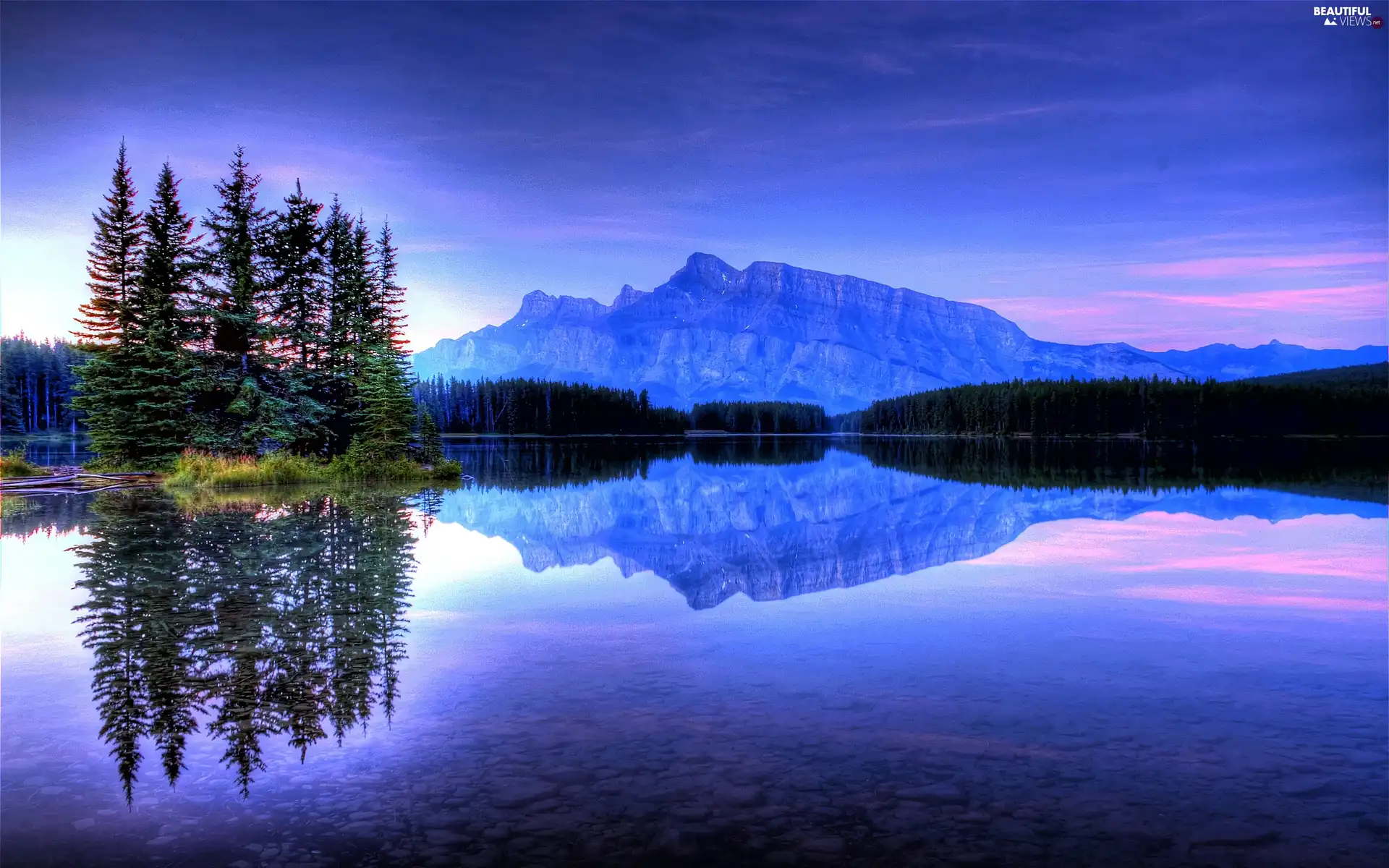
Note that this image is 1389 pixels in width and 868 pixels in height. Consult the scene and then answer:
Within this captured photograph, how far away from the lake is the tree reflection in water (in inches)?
2.6

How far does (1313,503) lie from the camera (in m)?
33.1

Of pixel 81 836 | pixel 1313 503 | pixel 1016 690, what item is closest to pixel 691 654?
pixel 1016 690

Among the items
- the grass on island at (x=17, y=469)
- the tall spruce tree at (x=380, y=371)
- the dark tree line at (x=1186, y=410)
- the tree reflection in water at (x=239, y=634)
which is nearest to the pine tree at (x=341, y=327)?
the tall spruce tree at (x=380, y=371)

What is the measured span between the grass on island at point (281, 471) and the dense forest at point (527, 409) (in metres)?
130

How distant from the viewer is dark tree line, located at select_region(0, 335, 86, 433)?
4973 inches

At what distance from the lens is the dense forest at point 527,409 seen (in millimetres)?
177875

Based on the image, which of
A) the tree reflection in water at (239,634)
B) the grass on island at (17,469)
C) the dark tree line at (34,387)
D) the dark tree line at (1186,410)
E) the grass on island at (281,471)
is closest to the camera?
the tree reflection in water at (239,634)

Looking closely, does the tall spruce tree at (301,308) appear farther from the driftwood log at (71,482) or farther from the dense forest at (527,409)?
the dense forest at (527,409)

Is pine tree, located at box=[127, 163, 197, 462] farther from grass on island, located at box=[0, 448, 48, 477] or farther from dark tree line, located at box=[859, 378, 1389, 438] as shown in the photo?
dark tree line, located at box=[859, 378, 1389, 438]

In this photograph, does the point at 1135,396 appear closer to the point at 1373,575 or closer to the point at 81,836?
the point at 1373,575

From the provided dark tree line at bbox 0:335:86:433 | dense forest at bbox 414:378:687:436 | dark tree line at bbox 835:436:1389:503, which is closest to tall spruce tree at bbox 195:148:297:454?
dark tree line at bbox 835:436:1389:503

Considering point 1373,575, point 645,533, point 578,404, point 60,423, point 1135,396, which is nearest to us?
point 1373,575

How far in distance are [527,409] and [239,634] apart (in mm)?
167863

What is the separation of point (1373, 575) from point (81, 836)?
2160 centimetres
